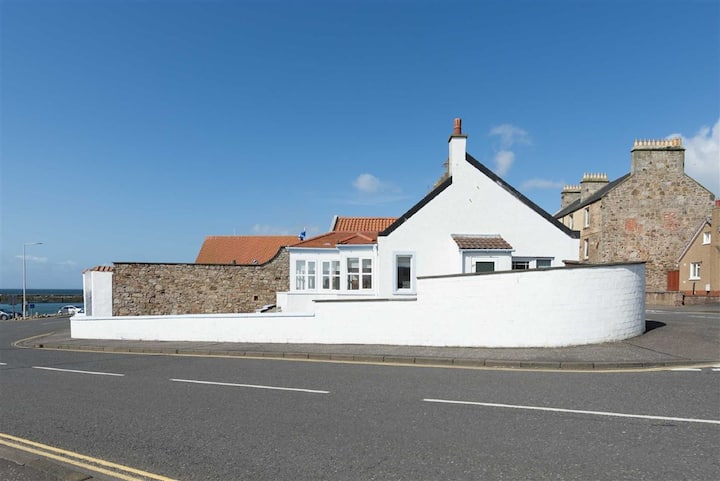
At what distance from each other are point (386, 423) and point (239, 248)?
38.9 meters

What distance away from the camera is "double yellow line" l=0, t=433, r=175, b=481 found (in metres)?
4.66

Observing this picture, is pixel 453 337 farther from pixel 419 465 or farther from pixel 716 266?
pixel 716 266

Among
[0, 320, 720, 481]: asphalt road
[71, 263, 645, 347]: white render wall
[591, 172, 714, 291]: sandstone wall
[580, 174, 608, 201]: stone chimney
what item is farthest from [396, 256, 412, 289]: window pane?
[580, 174, 608, 201]: stone chimney

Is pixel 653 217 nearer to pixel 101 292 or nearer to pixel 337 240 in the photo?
pixel 337 240

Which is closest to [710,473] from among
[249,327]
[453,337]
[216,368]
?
[453,337]

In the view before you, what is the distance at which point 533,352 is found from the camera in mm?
11406

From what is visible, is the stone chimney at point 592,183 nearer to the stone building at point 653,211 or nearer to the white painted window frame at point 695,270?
the stone building at point 653,211

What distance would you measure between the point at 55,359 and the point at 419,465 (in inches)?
564

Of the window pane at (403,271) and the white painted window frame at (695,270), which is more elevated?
the window pane at (403,271)

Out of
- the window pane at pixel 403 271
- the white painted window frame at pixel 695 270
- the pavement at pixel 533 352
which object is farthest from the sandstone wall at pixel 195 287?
the white painted window frame at pixel 695 270

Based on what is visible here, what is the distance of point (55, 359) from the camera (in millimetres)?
14305

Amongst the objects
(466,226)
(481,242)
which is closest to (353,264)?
A: (466,226)

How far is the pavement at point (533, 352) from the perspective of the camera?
10062 mm

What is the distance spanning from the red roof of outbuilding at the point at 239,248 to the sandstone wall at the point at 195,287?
40.7ft
